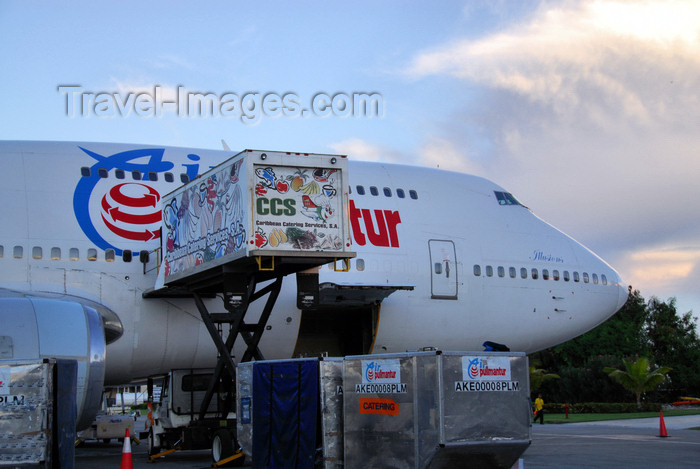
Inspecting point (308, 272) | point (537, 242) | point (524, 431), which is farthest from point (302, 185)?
point (537, 242)

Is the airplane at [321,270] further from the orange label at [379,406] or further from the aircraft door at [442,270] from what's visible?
the orange label at [379,406]

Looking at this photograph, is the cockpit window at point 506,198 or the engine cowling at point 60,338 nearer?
the engine cowling at point 60,338

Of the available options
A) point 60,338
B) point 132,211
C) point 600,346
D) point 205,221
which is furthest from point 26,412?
point 600,346

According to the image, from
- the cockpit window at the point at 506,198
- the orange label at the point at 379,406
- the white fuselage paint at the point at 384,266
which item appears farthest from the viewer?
the cockpit window at the point at 506,198

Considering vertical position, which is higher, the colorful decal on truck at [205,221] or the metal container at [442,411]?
the colorful decal on truck at [205,221]

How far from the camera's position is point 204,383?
17.0 m

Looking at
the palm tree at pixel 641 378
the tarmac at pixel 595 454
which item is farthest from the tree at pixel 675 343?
the tarmac at pixel 595 454

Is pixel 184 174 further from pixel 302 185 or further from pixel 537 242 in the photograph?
pixel 537 242

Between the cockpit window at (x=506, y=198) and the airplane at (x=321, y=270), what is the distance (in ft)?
0.14

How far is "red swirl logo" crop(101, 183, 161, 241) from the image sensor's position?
16.5m

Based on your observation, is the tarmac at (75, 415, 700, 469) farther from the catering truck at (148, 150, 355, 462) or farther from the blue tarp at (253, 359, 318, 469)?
the blue tarp at (253, 359, 318, 469)

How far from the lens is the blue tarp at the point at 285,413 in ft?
38.1

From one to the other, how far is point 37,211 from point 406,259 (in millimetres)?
8069

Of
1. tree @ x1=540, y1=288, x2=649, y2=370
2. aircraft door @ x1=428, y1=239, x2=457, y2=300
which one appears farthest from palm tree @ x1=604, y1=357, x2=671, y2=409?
aircraft door @ x1=428, y1=239, x2=457, y2=300
